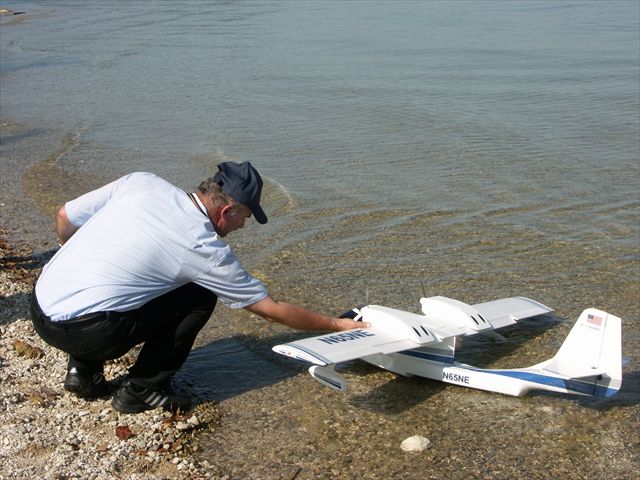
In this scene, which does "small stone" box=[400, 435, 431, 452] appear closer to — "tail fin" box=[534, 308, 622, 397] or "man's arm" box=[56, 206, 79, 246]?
"tail fin" box=[534, 308, 622, 397]

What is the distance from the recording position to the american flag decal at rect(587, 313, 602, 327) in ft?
18.6

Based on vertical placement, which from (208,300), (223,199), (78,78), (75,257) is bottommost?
(78,78)

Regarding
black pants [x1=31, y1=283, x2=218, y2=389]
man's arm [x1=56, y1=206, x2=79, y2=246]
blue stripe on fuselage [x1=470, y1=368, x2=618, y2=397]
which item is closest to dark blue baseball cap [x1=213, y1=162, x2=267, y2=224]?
black pants [x1=31, y1=283, x2=218, y2=389]

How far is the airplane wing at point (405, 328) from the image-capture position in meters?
5.47

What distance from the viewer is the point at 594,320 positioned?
18.7 ft

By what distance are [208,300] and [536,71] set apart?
18.4m

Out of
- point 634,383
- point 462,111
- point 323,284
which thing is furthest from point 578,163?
point 634,383

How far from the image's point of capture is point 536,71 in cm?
2200

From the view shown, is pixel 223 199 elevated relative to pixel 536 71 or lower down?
elevated

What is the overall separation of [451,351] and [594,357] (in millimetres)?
1106

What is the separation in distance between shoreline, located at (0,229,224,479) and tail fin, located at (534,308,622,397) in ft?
8.39

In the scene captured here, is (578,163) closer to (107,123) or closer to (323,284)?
(323,284)

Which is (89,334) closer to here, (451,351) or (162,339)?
(162,339)

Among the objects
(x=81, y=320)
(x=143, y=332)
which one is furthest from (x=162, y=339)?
(x=81, y=320)
